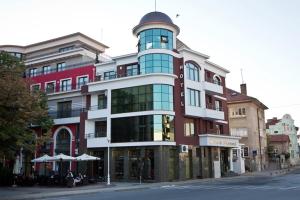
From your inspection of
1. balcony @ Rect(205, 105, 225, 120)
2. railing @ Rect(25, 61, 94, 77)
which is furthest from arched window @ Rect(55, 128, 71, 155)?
balcony @ Rect(205, 105, 225, 120)

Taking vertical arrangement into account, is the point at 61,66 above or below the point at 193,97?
above

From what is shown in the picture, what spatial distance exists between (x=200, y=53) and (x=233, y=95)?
2324cm

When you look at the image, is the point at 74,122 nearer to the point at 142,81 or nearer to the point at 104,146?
the point at 104,146

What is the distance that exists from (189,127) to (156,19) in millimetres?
13107

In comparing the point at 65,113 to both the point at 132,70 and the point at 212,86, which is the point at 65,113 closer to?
the point at 132,70

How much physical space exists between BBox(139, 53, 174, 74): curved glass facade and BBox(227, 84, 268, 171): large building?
84.2 ft

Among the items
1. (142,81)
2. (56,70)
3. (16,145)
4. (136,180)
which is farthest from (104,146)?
(16,145)

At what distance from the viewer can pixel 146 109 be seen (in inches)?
1620

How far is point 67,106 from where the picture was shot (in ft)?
162

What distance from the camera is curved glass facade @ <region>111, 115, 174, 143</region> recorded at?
40375 millimetres

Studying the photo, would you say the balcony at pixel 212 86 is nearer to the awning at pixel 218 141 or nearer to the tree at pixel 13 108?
the awning at pixel 218 141

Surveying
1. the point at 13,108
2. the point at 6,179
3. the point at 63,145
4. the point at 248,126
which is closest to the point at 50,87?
the point at 63,145

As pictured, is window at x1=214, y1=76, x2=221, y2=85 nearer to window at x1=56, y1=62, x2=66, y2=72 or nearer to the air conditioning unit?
the air conditioning unit

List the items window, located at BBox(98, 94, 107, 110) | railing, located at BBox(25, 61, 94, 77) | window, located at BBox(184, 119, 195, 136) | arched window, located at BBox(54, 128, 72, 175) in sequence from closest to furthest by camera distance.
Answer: window, located at BBox(184, 119, 195, 136), window, located at BBox(98, 94, 107, 110), arched window, located at BBox(54, 128, 72, 175), railing, located at BBox(25, 61, 94, 77)
